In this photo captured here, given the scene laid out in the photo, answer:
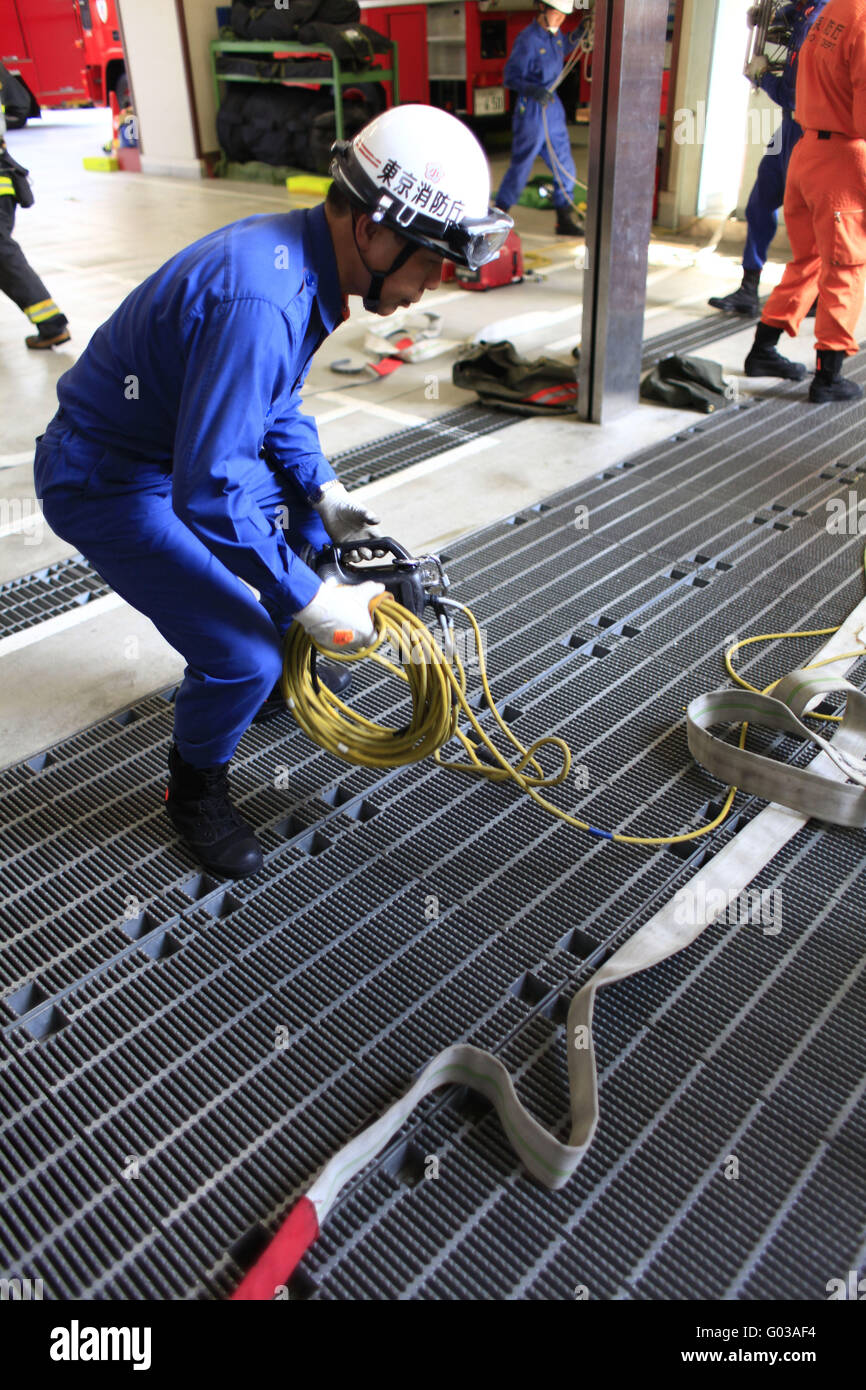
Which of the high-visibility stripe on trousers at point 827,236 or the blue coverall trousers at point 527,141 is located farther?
the blue coverall trousers at point 527,141

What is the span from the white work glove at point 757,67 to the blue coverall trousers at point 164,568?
18.1ft

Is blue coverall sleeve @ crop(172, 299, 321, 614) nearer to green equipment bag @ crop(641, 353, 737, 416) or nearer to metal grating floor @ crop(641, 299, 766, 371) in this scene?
green equipment bag @ crop(641, 353, 737, 416)

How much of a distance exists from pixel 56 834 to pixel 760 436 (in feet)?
13.3

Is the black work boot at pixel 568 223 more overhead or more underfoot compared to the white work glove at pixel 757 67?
more underfoot

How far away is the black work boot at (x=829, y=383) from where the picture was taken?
5.48 meters

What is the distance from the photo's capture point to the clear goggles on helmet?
2.12 meters

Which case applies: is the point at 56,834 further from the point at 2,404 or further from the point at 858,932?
the point at 2,404

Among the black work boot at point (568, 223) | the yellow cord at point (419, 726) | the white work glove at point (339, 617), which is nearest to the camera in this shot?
the white work glove at point (339, 617)

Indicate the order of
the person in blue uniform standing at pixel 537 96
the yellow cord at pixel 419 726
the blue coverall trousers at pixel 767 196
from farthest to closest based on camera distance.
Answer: the person in blue uniform standing at pixel 537 96, the blue coverall trousers at pixel 767 196, the yellow cord at pixel 419 726

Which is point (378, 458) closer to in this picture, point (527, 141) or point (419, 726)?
point (419, 726)

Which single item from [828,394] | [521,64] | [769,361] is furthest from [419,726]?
[521,64]

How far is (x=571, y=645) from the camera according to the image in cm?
356

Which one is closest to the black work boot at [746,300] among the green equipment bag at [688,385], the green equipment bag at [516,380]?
the green equipment bag at [688,385]

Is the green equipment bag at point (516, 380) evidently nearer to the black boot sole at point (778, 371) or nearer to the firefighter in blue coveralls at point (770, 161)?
the black boot sole at point (778, 371)
